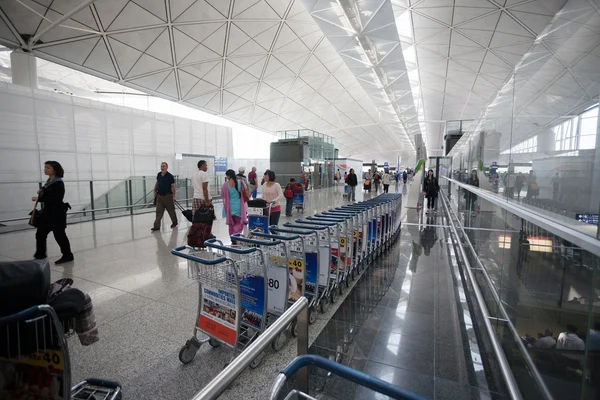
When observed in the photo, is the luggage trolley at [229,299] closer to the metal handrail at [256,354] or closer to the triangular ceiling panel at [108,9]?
the metal handrail at [256,354]

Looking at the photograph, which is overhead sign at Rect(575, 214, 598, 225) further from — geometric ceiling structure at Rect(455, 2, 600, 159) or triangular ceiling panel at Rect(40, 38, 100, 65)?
triangular ceiling panel at Rect(40, 38, 100, 65)

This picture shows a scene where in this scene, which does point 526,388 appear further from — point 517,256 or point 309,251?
point 309,251

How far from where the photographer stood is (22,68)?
1339cm

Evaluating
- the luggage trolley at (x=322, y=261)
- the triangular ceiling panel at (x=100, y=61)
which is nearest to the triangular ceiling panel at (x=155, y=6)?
the triangular ceiling panel at (x=100, y=61)

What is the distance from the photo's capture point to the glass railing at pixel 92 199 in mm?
10859

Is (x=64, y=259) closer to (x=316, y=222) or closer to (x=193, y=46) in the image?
(x=316, y=222)

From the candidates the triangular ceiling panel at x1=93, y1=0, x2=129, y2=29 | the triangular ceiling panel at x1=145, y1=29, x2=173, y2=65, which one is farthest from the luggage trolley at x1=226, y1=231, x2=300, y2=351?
the triangular ceiling panel at x1=145, y1=29, x2=173, y2=65

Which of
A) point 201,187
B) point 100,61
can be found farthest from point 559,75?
point 100,61

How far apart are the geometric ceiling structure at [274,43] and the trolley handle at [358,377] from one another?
13.9 metres

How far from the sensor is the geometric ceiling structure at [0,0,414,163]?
13812 mm

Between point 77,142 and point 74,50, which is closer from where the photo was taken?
point 77,142

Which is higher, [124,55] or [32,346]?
[124,55]

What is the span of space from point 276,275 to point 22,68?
56.2ft

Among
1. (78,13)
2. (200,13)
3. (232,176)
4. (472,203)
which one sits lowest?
(472,203)
